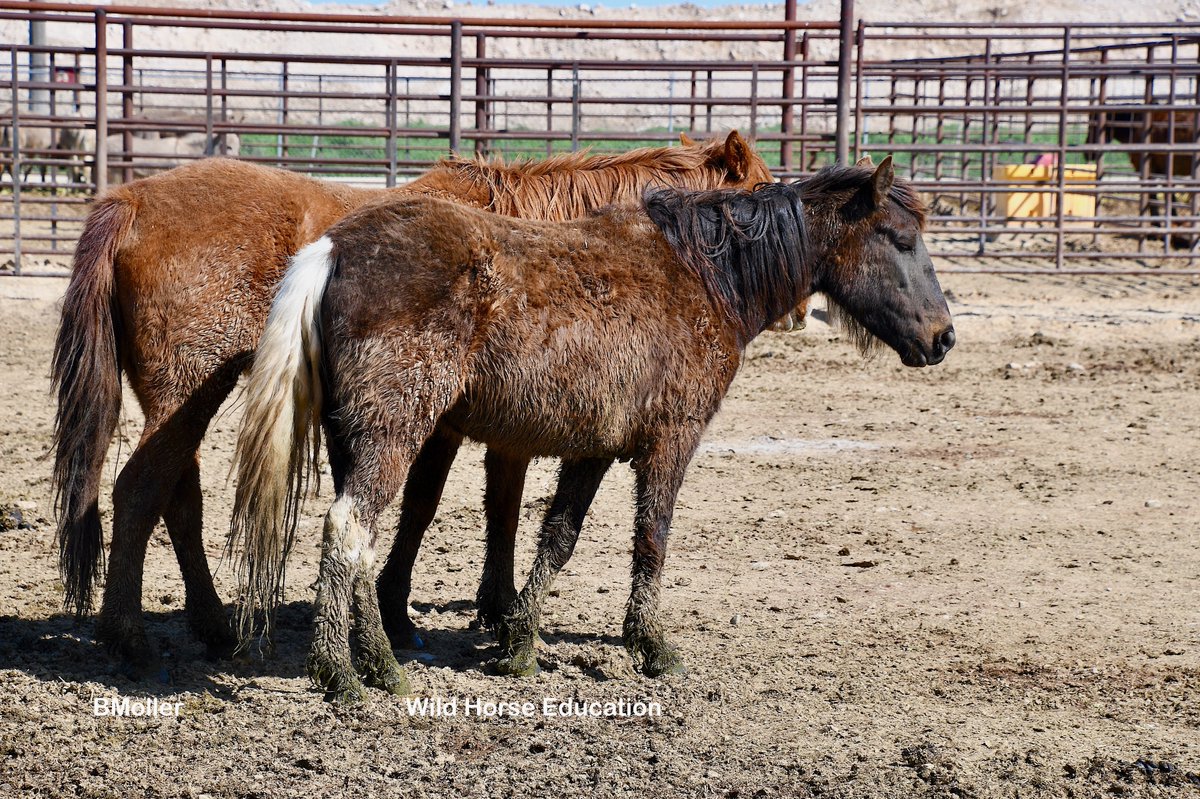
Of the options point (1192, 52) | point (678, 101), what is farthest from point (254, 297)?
point (1192, 52)

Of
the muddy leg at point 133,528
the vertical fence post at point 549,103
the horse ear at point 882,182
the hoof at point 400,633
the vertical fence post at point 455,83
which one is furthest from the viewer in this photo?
the vertical fence post at point 549,103

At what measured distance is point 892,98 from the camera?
47.0ft

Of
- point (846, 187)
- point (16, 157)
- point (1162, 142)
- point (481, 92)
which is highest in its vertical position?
point (1162, 142)

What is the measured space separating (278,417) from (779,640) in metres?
2.09

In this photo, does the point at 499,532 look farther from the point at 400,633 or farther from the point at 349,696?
the point at 349,696

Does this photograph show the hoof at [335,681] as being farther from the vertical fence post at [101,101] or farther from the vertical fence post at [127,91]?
the vertical fence post at [127,91]

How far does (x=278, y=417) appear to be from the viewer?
12.3 feet

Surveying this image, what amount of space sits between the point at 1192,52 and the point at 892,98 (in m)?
25.8

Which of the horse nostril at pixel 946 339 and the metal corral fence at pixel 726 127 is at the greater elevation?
the metal corral fence at pixel 726 127

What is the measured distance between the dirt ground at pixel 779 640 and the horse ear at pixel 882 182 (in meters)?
1.67

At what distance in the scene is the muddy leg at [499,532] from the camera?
4.71 meters

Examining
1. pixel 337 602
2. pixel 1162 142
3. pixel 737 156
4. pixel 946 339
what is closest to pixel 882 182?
pixel 946 339

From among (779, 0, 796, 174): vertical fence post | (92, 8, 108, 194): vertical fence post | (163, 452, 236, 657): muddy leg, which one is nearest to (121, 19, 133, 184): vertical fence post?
(92, 8, 108, 194): vertical fence post

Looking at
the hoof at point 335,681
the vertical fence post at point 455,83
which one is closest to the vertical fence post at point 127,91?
the vertical fence post at point 455,83
